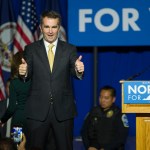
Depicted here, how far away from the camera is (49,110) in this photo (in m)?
3.32

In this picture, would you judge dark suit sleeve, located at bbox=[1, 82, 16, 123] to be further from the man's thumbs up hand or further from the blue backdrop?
the blue backdrop

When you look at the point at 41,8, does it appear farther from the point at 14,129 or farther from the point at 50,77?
the point at 50,77

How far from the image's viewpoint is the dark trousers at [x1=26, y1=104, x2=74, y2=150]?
3320mm

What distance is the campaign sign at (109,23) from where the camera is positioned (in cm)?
619

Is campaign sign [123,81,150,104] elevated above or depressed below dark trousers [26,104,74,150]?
above

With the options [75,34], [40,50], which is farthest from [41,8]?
[40,50]

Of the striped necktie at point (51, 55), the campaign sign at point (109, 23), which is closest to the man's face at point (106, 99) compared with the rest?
the campaign sign at point (109, 23)

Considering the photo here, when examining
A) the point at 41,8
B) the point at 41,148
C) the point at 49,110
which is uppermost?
the point at 41,8

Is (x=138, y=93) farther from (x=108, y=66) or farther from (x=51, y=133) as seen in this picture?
(x=108, y=66)

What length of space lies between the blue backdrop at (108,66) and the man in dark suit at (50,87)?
128 inches

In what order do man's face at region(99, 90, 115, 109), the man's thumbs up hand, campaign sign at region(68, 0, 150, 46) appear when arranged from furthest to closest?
campaign sign at region(68, 0, 150, 46) → man's face at region(99, 90, 115, 109) → the man's thumbs up hand

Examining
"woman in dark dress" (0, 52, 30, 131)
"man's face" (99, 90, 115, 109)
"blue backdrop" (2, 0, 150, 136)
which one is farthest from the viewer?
"blue backdrop" (2, 0, 150, 136)

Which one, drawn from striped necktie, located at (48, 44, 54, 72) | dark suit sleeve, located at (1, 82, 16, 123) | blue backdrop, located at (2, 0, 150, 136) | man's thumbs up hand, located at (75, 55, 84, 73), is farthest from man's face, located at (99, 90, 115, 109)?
man's thumbs up hand, located at (75, 55, 84, 73)

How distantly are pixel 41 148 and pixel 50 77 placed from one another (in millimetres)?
451
